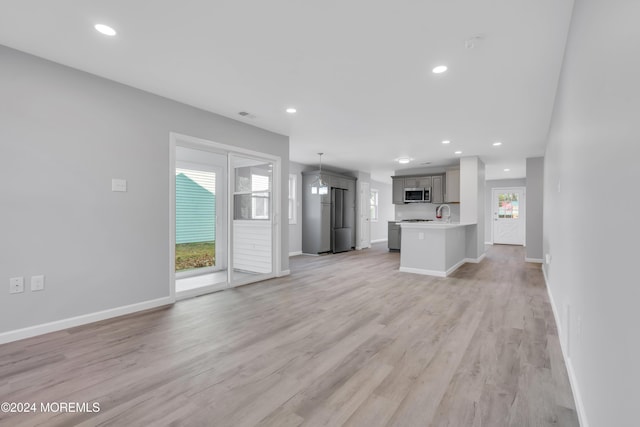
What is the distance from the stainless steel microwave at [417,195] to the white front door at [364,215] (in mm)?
1656

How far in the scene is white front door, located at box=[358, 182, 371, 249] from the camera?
9.99 meters

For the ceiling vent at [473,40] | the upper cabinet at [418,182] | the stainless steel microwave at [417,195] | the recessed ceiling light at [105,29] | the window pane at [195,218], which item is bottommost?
the window pane at [195,218]

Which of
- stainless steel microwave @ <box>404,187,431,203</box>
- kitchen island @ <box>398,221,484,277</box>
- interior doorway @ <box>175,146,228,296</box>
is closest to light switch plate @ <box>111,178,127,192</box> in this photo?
interior doorway @ <box>175,146,228,296</box>

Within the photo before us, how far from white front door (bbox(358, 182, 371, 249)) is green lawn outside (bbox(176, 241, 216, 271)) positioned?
18.0ft

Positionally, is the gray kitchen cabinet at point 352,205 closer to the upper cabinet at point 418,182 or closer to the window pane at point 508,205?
the upper cabinet at point 418,182

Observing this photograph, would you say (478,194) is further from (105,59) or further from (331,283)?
(105,59)

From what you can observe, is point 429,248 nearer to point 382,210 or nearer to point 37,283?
point 37,283

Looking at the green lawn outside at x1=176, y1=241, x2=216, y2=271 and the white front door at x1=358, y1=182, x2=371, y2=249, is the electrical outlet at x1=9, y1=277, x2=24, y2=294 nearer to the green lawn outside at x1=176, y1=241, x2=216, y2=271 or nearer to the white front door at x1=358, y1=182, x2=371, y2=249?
the green lawn outside at x1=176, y1=241, x2=216, y2=271

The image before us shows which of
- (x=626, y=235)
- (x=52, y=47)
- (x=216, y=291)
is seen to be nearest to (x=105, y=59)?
(x=52, y=47)

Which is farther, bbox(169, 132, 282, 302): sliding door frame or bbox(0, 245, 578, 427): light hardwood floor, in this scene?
bbox(169, 132, 282, 302): sliding door frame

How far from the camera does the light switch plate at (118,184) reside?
3279mm

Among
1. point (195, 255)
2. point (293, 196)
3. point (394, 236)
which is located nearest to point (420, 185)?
point (394, 236)

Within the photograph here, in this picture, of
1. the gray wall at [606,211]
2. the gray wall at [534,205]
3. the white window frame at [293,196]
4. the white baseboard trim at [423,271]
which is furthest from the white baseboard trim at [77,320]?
the gray wall at [534,205]

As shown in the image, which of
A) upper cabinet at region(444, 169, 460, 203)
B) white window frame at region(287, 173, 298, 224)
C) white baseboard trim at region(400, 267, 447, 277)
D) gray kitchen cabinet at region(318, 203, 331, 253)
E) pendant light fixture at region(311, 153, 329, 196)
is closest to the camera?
white baseboard trim at region(400, 267, 447, 277)
